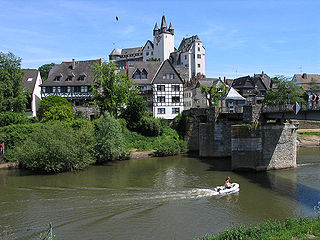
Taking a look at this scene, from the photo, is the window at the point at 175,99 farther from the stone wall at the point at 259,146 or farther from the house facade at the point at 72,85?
the stone wall at the point at 259,146

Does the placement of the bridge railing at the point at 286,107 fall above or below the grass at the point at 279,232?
above

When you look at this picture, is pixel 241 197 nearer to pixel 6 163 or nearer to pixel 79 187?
pixel 79 187

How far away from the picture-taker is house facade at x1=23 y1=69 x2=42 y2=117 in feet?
160

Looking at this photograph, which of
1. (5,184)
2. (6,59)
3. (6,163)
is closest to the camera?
(5,184)

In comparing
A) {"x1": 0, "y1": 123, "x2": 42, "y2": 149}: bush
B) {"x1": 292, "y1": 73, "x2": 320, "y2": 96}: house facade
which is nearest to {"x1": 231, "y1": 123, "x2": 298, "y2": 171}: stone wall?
{"x1": 0, "y1": 123, "x2": 42, "y2": 149}: bush

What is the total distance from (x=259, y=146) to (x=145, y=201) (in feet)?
44.4

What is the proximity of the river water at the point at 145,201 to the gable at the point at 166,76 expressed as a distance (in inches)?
865

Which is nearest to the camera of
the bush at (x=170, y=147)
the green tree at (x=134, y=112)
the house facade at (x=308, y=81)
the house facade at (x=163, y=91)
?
the bush at (x=170, y=147)

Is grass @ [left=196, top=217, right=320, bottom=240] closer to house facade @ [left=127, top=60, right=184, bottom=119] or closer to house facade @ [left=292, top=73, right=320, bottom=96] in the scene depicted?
house facade @ [left=127, top=60, right=184, bottom=119]

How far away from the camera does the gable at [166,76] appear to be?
49875mm

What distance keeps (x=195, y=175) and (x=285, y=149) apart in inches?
358

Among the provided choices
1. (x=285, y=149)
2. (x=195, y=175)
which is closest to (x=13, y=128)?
(x=195, y=175)

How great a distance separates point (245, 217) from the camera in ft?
58.0

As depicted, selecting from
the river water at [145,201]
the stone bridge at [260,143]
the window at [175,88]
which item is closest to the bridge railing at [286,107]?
→ the stone bridge at [260,143]
